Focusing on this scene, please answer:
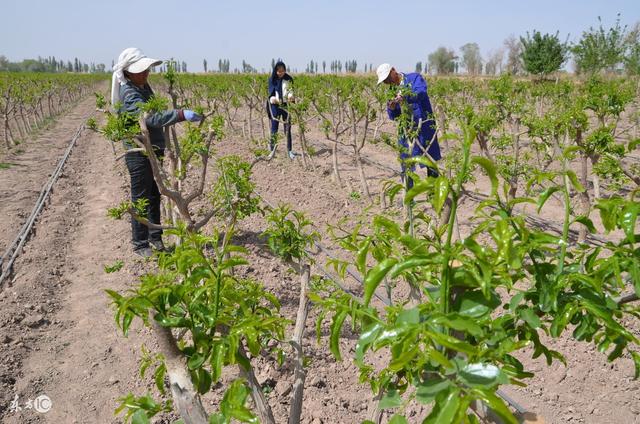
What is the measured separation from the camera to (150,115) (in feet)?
13.7

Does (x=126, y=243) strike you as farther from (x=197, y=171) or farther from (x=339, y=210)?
(x=197, y=171)

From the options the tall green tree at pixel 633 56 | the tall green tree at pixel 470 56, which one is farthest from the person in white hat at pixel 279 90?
the tall green tree at pixel 470 56

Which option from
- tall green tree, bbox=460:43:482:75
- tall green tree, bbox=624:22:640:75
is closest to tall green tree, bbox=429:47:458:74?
tall green tree, bbox=460:43:482:75

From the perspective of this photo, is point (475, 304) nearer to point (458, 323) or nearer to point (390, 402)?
point (458, 323)

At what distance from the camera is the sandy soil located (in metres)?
3.00

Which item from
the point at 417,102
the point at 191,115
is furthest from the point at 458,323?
the point at 417,102

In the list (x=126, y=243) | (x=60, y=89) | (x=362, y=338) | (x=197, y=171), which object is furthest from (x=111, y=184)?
(x=60, y=89)

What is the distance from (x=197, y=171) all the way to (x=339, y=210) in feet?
11.8

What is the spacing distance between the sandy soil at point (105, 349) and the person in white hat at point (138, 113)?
35 centimetres

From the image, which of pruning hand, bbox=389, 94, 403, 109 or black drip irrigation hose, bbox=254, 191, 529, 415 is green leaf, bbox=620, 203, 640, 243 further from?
pruning hand, bbox=389, 94, 403, 109

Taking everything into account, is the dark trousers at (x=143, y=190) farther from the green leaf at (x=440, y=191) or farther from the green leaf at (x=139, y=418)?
the green leaf at (x=440, y=191)

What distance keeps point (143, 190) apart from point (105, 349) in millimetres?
1699

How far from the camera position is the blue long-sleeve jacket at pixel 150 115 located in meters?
4.13

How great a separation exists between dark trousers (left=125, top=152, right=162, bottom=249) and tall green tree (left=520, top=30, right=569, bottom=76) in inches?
1268
